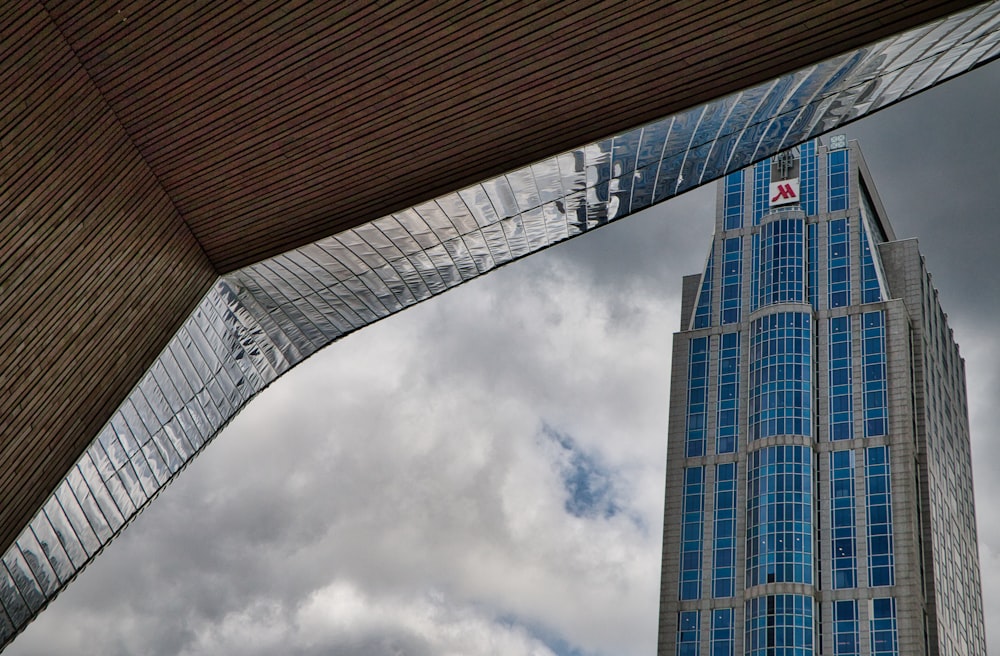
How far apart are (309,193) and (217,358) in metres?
4.46

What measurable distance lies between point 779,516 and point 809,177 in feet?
89.3

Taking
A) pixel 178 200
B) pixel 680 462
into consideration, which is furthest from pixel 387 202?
pixel 680 462

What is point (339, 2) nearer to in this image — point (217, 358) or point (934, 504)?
point (217, 358)

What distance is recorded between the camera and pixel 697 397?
8181 cm

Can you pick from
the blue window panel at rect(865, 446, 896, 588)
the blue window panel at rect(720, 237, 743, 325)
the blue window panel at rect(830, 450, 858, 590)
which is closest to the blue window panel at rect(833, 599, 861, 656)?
the blue window panel at rect(830, 450, 858, 590)

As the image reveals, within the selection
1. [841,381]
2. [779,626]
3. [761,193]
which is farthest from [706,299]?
[779,626]

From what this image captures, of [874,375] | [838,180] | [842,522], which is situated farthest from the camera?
[838,180]

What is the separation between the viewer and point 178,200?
16.4 m

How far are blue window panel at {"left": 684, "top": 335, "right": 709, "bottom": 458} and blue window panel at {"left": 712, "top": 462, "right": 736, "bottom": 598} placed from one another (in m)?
2.51

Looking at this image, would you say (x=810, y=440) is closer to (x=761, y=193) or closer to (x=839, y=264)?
(x=839, y=264)

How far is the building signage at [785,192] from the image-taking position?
275 feet

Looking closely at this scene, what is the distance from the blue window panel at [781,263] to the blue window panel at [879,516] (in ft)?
41.3

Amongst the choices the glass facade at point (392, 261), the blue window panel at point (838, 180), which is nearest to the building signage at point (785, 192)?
the blue window panel at point (838, 180)

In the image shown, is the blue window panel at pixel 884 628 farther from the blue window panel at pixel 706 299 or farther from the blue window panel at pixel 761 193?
the blue window panel at pixel 761 193
